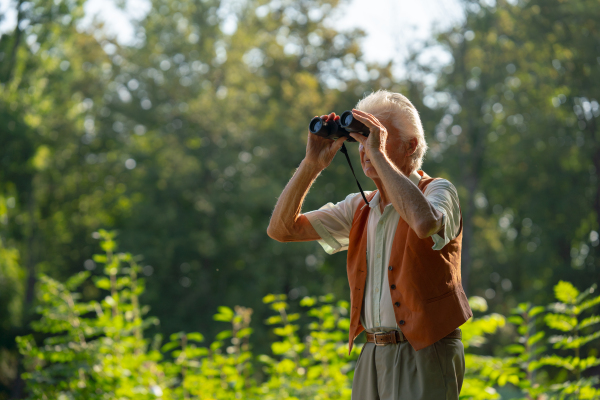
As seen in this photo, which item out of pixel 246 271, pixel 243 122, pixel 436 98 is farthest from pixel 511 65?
pixel 246 271

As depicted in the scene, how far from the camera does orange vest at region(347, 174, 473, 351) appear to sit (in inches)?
70.6

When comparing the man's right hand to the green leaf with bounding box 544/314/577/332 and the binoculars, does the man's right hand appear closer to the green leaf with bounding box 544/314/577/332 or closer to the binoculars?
the binoculars

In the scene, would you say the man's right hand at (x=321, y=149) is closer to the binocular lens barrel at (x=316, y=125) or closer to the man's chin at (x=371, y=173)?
the binocular lens barrel at (x=316, y=125)

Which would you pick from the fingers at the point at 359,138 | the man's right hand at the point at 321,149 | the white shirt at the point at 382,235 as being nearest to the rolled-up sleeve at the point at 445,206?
the white shirt at the point at 382,235

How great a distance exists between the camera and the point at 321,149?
6.95 feet

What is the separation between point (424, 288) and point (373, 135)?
492 mm

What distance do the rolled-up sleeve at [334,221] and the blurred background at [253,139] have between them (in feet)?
41.4

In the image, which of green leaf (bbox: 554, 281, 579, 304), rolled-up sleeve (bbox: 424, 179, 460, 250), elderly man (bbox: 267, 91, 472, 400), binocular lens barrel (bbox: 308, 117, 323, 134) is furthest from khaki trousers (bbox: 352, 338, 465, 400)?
green leaf (bbox: 554, 281, 579, 304)

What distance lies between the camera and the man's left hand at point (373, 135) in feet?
5.96

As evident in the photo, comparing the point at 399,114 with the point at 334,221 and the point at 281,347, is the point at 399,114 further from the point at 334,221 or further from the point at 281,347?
the point at 281,347

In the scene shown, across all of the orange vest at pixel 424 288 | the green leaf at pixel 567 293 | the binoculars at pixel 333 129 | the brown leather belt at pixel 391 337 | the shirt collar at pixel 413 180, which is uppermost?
the binoculars at pixel 333 129

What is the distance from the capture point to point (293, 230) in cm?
219

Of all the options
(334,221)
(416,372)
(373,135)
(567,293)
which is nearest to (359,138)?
(373,135)

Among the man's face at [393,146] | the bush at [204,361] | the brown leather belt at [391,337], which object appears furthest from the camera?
the bush at [204,361]
